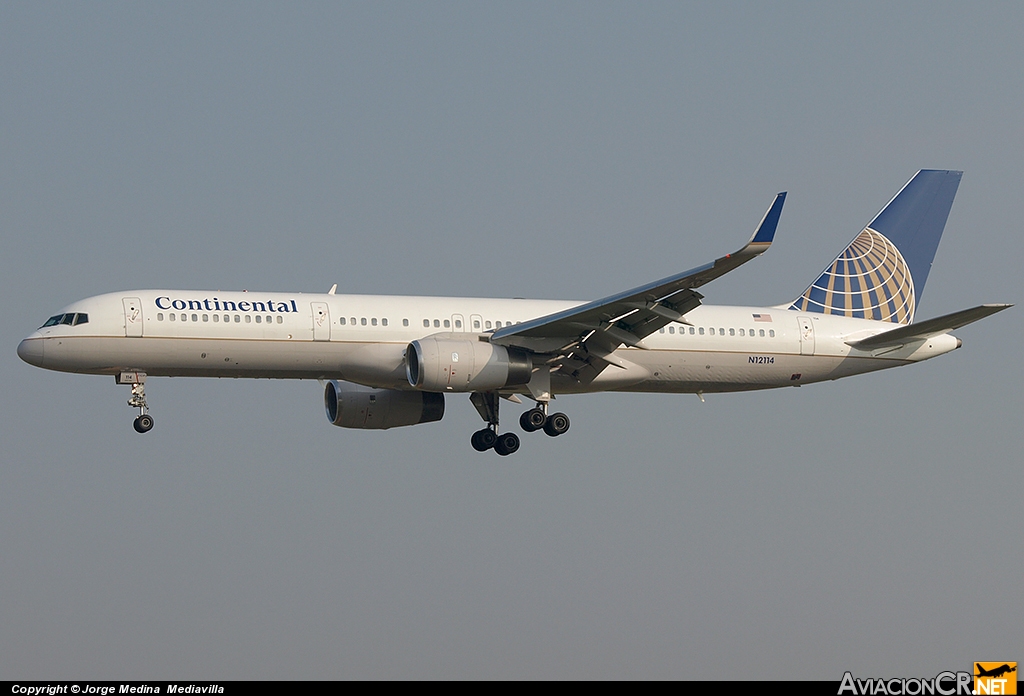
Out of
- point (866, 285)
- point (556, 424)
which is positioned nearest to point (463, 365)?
point (556, 424)

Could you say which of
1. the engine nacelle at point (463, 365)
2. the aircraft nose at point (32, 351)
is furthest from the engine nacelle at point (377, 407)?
the aircraft nose at point (32, 351)

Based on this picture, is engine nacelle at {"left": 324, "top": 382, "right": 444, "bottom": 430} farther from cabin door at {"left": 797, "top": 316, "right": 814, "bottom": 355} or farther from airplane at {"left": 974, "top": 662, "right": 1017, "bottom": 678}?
airplane at {"left": 974, "top": 662, "right": 1017, "bottom": 678}

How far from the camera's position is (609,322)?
137 feet

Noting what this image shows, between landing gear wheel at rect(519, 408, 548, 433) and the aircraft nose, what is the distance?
13.0 m

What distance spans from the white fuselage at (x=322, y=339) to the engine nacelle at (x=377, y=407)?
4.44 metres

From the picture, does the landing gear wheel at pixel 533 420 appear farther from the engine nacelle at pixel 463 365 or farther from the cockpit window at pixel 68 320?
the cockpit window at pixel 68 320

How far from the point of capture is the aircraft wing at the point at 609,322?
39.0 metres

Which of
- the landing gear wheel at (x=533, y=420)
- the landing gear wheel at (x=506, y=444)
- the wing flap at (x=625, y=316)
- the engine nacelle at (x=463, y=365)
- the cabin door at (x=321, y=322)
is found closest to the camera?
the wing flap at (x=625, y=316)

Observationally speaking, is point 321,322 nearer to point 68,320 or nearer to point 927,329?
point 68,320

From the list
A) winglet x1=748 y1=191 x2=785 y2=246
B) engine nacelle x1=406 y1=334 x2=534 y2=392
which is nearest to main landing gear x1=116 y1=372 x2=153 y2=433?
engine nacelle x1=406 y1=334 x2=534 y2=392

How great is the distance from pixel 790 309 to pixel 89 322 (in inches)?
798

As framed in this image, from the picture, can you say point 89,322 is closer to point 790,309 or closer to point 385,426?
point 385,426

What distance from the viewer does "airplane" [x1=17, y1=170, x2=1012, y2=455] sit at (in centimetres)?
4106

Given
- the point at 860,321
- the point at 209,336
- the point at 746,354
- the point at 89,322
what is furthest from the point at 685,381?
the point at 89,322
